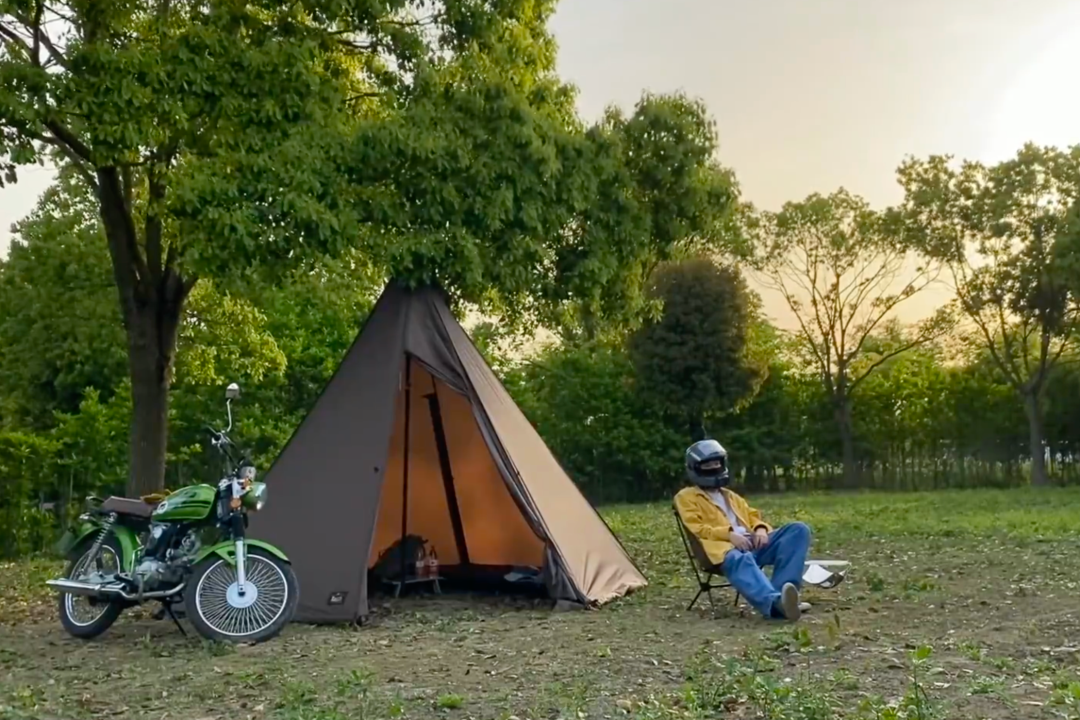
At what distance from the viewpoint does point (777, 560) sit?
739 centimetres

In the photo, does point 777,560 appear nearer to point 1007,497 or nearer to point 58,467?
point 58,467

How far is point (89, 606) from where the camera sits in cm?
745

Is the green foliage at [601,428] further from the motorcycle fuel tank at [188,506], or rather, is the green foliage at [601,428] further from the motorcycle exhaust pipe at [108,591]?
the motorcycle exhaust pipe at [108,591]

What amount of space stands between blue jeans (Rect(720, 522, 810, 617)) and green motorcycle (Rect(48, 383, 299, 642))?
2.56m

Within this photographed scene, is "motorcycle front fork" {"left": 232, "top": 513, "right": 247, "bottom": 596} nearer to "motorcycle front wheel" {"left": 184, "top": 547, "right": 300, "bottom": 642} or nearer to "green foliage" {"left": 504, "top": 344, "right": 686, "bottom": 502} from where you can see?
"motorcycle front wheel" {"left": 184, "top": 547, "right": 300, "bottom": 642}

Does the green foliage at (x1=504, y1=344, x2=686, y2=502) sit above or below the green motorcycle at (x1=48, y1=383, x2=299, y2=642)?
above

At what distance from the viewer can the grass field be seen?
4.81 meters

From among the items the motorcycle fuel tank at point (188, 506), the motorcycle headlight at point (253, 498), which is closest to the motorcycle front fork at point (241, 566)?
the motorcycle headlight at point (253, 498)

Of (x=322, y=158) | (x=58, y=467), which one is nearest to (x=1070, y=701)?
(x=322, y=158)

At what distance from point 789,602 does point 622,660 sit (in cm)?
152

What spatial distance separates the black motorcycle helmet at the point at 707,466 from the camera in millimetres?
7688

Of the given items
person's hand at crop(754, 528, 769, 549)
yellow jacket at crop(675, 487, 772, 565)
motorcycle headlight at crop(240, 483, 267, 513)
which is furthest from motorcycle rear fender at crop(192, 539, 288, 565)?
person's hand at crop(754, 528, 769, 549)

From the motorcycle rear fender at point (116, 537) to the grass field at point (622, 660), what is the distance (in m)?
0.49

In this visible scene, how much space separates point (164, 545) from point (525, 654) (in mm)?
2417
